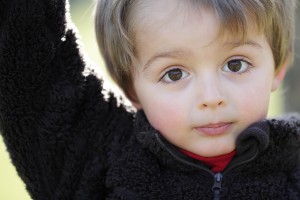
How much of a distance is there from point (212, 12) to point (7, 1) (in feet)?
1.95

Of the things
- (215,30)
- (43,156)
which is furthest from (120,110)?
(215,30)

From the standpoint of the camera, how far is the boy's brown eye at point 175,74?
197 centimetres

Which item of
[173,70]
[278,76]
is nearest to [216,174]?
[173,70]

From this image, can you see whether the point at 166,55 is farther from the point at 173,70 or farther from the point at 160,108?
the point at 160,108

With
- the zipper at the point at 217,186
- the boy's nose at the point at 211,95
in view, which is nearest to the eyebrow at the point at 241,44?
the boy's nose at the point at 211,95

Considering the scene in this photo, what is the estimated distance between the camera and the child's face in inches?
74.8

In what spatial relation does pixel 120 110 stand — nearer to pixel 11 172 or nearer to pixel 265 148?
pixel 265 148

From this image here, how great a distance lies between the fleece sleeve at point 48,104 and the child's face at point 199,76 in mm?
203

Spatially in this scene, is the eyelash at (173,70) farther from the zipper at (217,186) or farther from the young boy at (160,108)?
the zipper at (217,186)

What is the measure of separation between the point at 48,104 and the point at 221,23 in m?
0.57

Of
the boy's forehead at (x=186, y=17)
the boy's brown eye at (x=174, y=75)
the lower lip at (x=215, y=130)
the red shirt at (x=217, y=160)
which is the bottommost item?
the red shirt at (x=217, y=160)

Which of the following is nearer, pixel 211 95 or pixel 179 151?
Result: pixel 211 95

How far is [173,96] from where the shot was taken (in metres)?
1.97

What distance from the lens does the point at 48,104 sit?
1.95 meters
